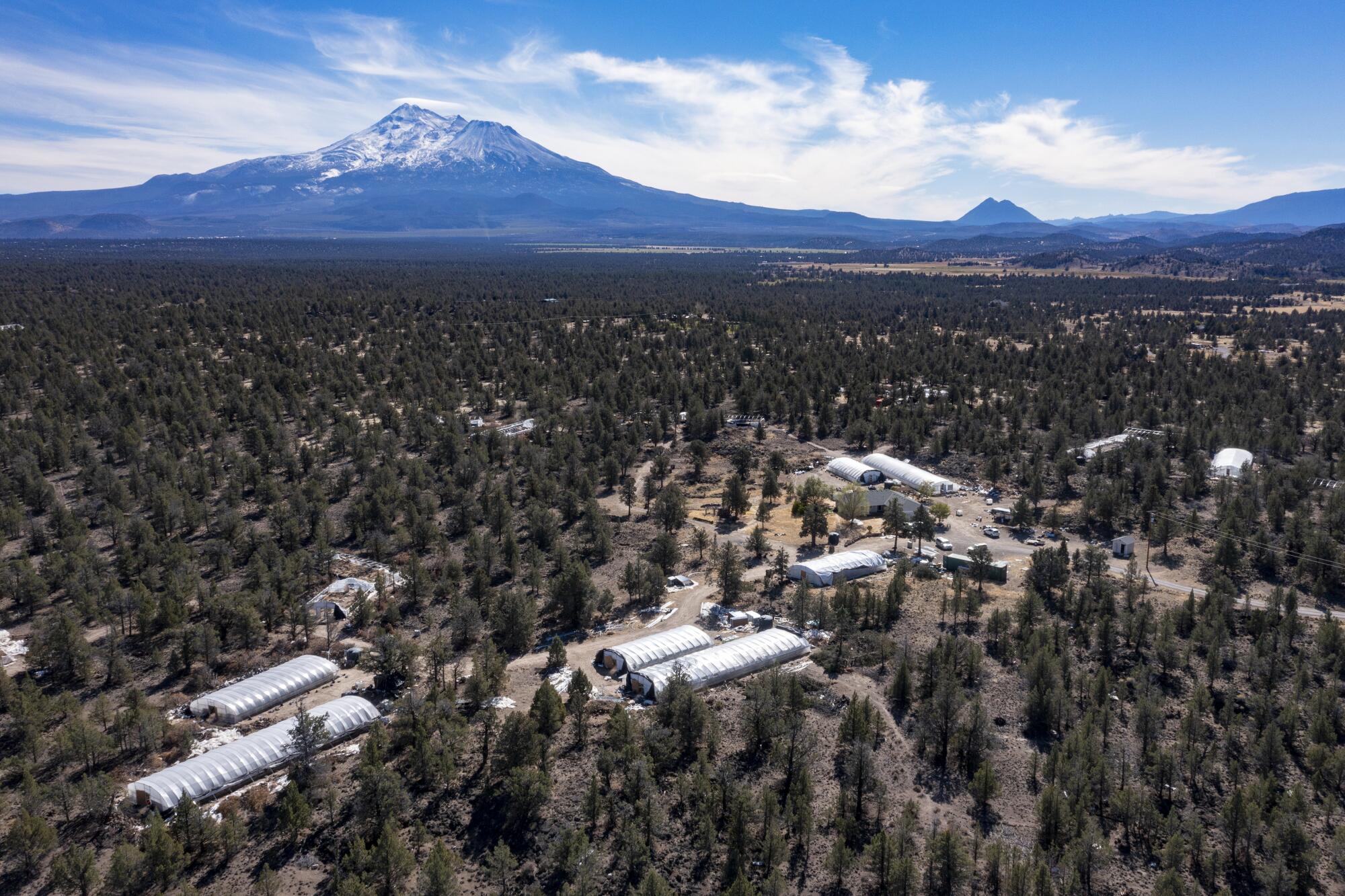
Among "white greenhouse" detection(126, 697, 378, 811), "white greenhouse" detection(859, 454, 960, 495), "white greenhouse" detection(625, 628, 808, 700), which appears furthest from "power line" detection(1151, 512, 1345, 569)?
"white greenhouse" detection(126, 697, 378, 811)

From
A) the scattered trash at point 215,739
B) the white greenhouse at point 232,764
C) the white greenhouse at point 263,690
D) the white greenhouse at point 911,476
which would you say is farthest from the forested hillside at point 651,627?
the white greenhouse at point 911,476

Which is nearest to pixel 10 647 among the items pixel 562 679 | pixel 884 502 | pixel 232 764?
pixel 232 764

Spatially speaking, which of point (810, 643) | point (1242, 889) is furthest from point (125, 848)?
point (1242, 889)

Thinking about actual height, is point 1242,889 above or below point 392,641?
below

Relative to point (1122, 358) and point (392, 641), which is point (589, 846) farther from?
point (1122, 358)

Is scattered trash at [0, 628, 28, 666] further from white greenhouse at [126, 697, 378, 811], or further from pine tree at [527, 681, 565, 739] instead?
pine tree at [527, 681, 565, 739]

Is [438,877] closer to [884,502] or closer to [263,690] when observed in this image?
[263,690]
